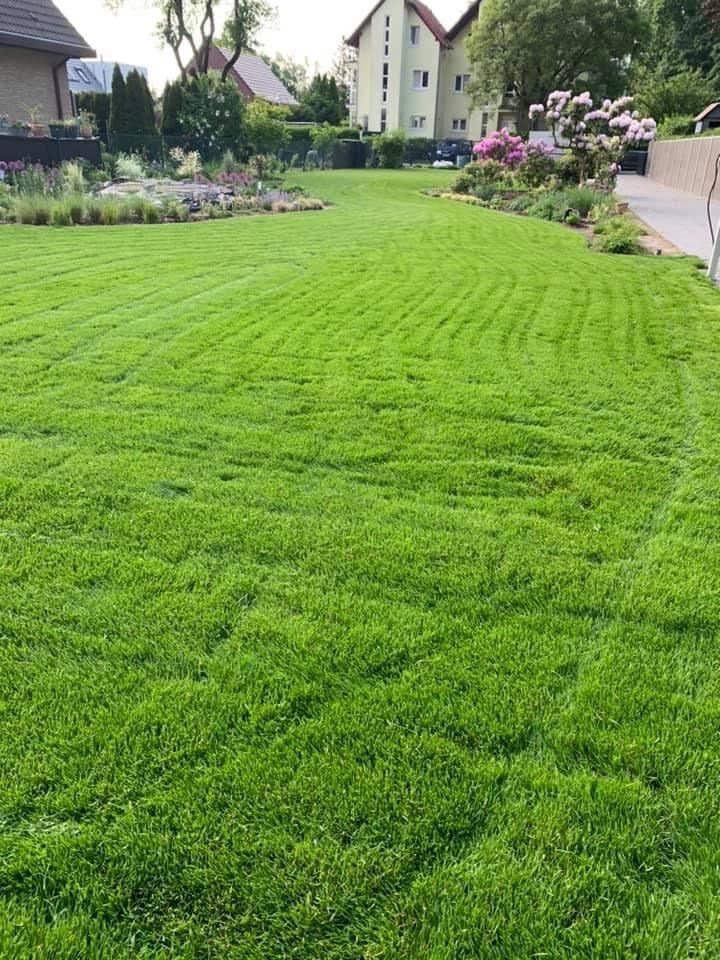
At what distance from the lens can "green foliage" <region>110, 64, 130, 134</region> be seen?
2366 cm

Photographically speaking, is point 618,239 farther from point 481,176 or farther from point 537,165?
point 481,176

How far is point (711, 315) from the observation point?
23.0ft

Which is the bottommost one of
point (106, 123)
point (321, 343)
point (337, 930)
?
point (337, 930)

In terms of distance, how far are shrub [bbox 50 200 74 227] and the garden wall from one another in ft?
51.0

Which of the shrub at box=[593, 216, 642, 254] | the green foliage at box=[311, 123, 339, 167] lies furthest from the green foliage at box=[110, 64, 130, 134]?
the shrub at box=[593, 216, 642, 254]

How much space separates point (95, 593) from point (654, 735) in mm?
1963

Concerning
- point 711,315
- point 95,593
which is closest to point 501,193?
point 711,315

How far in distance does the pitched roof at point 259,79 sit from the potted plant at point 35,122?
2833cm

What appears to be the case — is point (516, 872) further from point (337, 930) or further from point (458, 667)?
point (458, 667)

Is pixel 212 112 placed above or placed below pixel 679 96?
below

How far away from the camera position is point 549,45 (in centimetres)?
3453

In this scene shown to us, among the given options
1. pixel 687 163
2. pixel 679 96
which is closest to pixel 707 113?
pixel 679 96

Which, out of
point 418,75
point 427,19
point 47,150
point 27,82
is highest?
point 427,19

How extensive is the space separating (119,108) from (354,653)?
26612 mm
